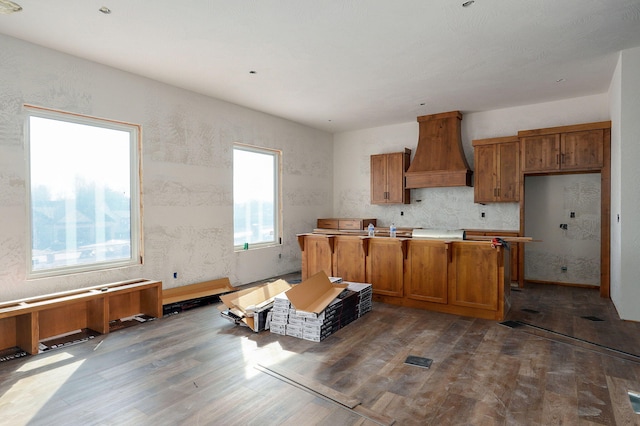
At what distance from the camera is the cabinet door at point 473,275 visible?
435cm

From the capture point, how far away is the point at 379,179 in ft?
25.4

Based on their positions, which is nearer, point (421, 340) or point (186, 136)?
point (421, 340)

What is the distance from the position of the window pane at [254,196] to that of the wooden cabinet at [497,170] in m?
3.81

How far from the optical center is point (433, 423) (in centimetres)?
227

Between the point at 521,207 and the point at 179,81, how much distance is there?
5.76m

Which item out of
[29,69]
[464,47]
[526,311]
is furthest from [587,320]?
[29,69]

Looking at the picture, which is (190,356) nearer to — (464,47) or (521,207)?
(464,47)

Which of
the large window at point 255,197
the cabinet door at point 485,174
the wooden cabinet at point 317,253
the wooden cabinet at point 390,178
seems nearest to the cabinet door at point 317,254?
the wooden cabinet at point 317,253

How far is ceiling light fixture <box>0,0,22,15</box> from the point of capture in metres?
3.03

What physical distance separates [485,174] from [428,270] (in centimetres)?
273

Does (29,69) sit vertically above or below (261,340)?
above

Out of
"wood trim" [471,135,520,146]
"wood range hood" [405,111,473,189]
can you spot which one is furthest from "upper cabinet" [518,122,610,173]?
"wood range hood" [405,111,473,189]

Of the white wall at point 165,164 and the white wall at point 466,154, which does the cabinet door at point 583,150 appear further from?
the white wall at point 165,164

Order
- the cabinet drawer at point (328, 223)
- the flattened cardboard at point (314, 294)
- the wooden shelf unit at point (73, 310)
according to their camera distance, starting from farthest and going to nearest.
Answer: the cabinet drawer at point (328, 223), the flattened cardboard at point (314, 294), the wooden shelf unit at point (73, 310)
